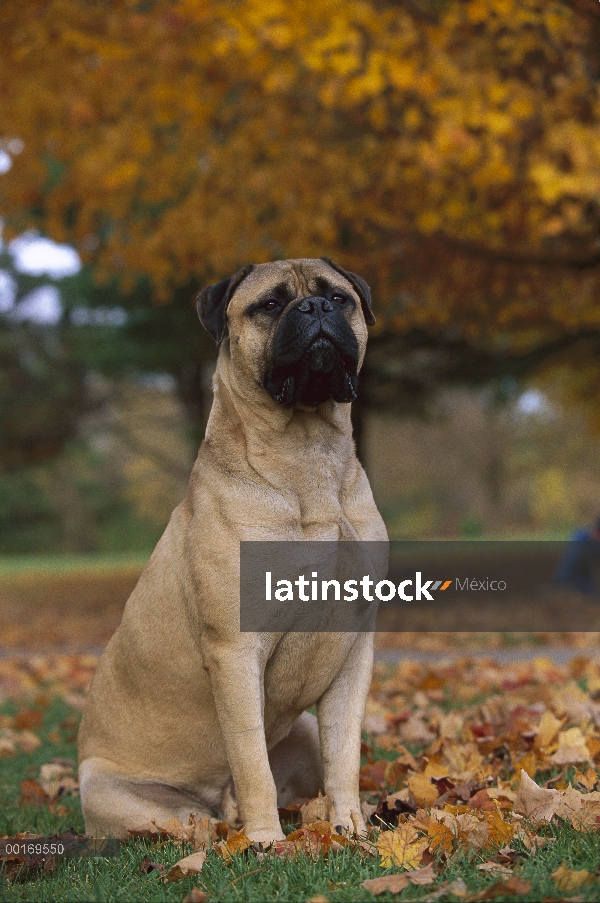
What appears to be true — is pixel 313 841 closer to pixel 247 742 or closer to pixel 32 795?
pixel 247 742

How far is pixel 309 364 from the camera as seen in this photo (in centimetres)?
335

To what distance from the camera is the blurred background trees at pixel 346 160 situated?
293 inches

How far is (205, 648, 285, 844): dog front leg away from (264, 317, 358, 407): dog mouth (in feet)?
3.17

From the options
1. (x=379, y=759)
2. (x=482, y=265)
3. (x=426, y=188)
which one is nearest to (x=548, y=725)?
(x=379, y=759)

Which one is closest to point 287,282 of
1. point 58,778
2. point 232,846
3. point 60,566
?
point 232,846

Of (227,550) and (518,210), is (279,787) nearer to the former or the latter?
(227,550)

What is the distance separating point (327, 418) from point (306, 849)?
1535 millimetres

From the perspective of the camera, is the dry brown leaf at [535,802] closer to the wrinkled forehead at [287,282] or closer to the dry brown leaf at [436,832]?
the dry brown leaf at [436,832]

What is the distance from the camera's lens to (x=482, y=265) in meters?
10.6

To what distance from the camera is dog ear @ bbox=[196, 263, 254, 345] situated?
353cm

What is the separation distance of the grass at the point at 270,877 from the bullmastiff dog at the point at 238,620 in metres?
0.31

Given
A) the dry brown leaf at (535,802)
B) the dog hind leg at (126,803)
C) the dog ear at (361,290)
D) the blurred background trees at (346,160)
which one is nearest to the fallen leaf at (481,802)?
the dry brown leaf at (535,802)
